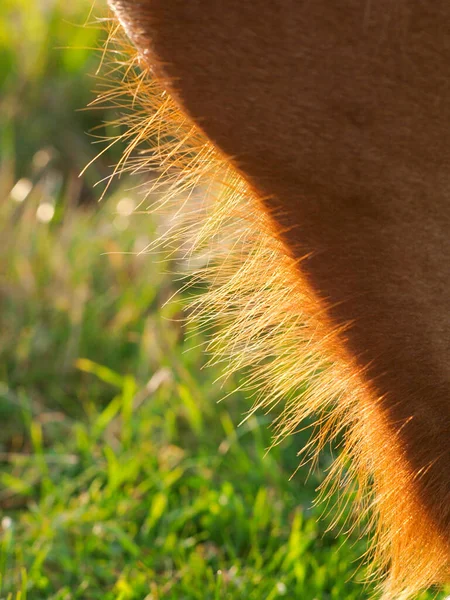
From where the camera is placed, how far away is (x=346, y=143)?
0.88m

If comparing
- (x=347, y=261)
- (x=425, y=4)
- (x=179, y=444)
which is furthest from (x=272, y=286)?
(x=179, y=444)

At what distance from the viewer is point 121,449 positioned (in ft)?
6.62

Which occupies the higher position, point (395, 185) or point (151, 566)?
point (395, 185)

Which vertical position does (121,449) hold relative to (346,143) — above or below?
below

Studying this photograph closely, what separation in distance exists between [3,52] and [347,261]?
302 centimetres

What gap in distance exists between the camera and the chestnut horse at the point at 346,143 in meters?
0.84

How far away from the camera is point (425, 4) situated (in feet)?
2.76

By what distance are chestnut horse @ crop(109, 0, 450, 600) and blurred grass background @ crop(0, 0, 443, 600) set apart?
1.52 ft

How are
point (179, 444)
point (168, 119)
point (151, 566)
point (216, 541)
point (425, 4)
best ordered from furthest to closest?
point (179, 444) → point (216, 541) → point (151, 566) → point (168, 119) → point (425, 4)

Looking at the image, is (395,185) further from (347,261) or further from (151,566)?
(151,566)

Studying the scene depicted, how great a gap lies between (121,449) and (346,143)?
1283mm

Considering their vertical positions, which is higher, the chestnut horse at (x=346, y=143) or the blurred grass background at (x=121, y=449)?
the chestnut horse at (x=346, y=143)

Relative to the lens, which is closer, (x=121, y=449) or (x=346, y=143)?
(x=346, y=143)

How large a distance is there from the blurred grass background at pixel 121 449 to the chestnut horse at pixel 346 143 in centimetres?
46
